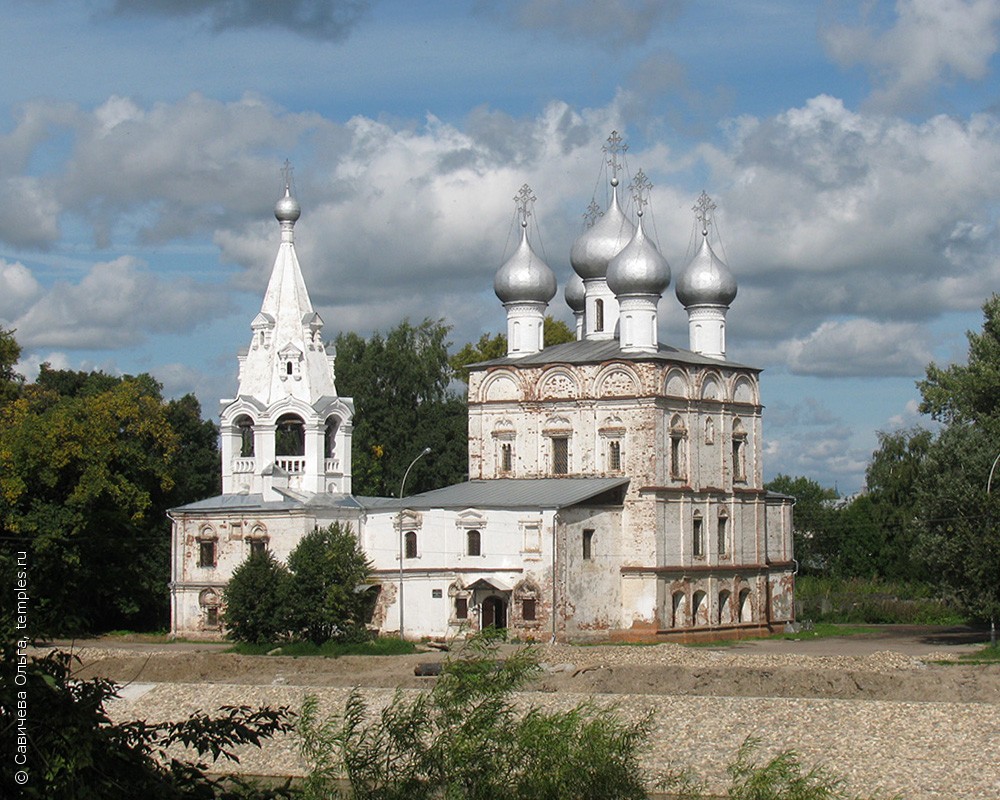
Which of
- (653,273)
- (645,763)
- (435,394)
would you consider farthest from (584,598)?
(435,394)

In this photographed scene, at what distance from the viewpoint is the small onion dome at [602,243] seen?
43.5 m

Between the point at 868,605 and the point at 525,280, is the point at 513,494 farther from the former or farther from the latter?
the point at 868,605

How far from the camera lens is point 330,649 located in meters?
33.6

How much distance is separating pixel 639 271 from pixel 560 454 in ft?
16.6

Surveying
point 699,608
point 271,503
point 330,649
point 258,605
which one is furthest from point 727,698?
point 271,503

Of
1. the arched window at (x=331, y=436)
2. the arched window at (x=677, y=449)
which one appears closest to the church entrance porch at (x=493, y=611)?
the arched window at (x=677, y=449)

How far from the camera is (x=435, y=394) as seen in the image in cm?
5503

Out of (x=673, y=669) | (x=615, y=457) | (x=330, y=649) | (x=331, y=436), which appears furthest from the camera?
(x=331, y=436)

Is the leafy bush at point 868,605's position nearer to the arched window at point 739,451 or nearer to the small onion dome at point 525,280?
the arched window at point 739,451

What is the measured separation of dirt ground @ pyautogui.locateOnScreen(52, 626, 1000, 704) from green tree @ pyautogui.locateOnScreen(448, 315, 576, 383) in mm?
20126

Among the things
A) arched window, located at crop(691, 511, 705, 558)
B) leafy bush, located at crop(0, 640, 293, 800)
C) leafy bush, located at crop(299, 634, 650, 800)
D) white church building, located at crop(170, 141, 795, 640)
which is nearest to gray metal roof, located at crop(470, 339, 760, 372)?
white church building, located at crop(170, 141, 795, 640)

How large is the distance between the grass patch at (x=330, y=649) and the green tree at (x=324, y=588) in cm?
53

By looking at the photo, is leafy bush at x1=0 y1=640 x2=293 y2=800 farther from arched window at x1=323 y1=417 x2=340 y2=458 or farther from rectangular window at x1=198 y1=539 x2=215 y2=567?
arched window at x1=323 y1=417 x2=340 y2=458

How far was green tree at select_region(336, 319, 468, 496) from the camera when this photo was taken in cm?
5203
